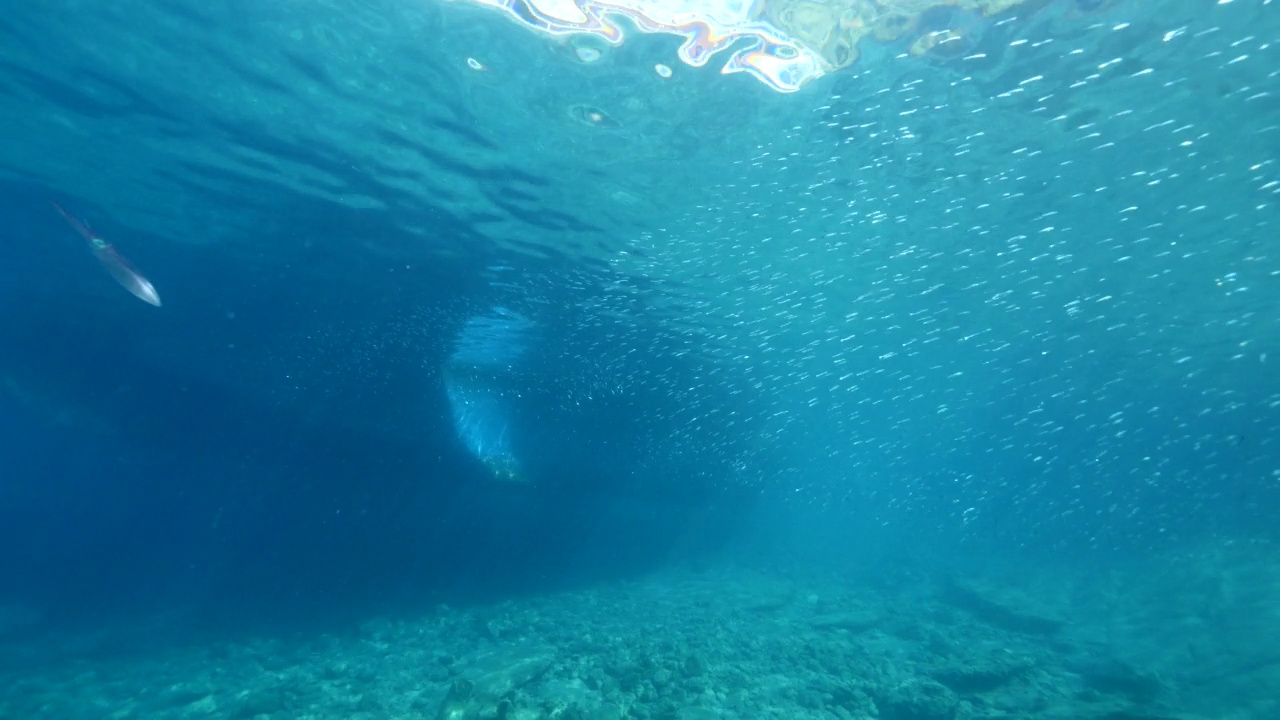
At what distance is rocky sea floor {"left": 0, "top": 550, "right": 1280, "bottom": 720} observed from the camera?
1088cm

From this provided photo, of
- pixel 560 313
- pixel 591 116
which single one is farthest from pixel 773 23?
pixel 560 313

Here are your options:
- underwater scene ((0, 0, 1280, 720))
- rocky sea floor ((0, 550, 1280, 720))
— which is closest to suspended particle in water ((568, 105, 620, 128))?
underwater scene ((0, 0, 1280, 720))

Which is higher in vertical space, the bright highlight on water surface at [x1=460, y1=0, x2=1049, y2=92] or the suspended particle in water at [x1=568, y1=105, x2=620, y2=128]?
the bright highlight on water surface at [x1=460, y1=0, x2=1049, y2=92]

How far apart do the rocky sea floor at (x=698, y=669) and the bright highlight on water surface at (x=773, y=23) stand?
10734mm

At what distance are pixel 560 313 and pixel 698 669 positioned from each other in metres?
11.1

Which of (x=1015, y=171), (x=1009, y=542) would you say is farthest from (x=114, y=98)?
(x=1009, y=542)

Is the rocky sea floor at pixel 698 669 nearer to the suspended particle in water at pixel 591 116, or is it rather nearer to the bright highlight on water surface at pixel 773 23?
the suspended particle in water at pixel 591 116

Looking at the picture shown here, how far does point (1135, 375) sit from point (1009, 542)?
22.4 metres

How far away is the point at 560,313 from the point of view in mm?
19281

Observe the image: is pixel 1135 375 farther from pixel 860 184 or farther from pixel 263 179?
pixel 263 179

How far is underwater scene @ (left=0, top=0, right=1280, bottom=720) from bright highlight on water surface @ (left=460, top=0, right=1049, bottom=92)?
71 mm

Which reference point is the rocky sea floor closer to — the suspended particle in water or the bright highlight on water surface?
the suspended particle in water

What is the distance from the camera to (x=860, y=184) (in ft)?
44.0

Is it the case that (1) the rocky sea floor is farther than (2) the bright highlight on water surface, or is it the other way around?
(1) the rocky sea floor
